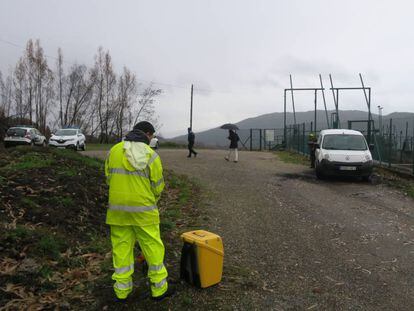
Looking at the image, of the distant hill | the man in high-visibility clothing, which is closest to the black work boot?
the man in high-visibility clothing

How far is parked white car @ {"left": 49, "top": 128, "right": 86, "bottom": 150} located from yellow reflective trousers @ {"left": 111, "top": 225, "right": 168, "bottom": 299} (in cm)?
2214

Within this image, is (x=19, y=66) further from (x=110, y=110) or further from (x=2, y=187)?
(x=2, y=187)

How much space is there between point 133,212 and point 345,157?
1049 cm

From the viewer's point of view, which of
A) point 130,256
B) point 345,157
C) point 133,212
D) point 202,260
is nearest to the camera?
point 133,212

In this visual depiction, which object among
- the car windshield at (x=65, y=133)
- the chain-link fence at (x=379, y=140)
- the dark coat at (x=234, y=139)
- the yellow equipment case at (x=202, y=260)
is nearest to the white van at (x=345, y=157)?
the chain-link fence at (x=379, y=140)

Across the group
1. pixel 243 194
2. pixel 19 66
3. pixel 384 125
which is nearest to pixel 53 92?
pixel 19 66

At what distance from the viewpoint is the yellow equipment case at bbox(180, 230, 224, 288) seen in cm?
430

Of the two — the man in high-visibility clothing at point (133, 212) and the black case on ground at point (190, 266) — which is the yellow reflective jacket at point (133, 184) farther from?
the black case on ground at point (190, 266)

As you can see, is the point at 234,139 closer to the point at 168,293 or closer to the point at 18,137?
the point at 18,137

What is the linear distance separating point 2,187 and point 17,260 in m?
2.40

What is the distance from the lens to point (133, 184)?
3941 mm

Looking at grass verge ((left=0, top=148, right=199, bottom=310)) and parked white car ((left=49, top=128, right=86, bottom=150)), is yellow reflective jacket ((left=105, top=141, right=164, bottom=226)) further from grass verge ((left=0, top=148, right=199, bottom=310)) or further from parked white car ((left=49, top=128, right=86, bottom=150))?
parked white car ((left=49, top=128, right=86, bottom=150))

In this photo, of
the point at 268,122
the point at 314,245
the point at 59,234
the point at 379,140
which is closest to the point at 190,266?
the point at 59,234

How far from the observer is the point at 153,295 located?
3984mm
